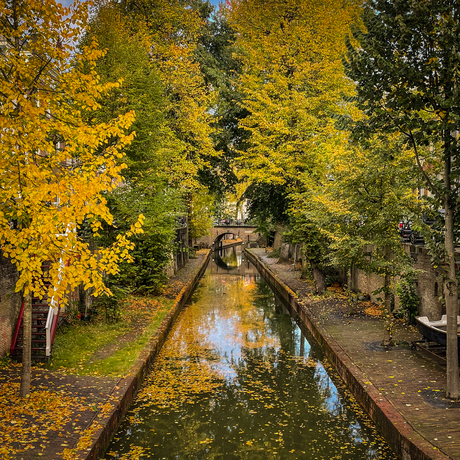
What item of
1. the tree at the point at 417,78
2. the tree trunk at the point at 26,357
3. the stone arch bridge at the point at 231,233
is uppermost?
the tree at the point at 417,78

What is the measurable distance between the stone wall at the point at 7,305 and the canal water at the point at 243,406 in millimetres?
3270

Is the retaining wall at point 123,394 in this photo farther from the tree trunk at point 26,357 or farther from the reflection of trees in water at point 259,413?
the tree trunk at point 26,357

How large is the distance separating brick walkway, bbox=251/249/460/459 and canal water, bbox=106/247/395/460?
69 centimetres

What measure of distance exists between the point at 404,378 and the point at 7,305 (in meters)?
8.84

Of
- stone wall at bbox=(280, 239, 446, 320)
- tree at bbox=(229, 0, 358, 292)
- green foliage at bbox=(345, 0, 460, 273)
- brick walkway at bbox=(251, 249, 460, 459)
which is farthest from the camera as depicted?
tree at bbox=(229, 0, 358, 292)

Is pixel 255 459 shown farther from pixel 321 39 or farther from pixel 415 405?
pixel 321 39

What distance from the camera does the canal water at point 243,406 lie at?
326 inches

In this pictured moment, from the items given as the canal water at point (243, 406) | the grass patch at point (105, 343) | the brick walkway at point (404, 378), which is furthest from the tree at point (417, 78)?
the grass patch at point (105, 343)

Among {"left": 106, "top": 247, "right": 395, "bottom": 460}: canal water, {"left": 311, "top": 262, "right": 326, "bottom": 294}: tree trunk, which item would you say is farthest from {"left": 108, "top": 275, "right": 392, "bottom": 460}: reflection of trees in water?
{"left": 311, "top": 262, "right": 326, "bottom": 294}: tree trunk

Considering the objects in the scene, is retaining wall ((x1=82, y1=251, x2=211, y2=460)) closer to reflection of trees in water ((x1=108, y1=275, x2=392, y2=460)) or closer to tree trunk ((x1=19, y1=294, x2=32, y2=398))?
reflection of trees in water ((x1=108, y1=275, x2=392, y2=460))

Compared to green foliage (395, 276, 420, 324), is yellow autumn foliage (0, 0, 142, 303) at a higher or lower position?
higher

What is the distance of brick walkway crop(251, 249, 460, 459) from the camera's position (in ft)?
24.0

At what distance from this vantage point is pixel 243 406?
10.2 meters

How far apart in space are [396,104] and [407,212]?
3.82 meters
